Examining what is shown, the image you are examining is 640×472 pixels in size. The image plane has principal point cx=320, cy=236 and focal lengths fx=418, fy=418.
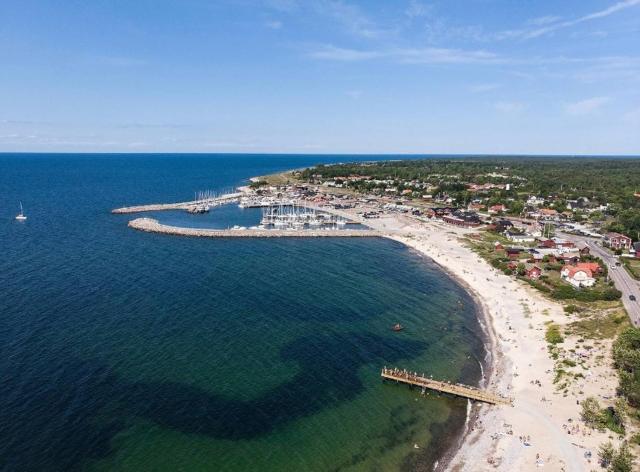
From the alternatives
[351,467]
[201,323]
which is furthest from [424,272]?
[351,467]

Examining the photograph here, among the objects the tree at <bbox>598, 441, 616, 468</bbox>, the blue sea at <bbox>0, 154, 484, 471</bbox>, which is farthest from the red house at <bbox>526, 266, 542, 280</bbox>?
the tree at <bbox>598, 441, 616, 468</bbox>

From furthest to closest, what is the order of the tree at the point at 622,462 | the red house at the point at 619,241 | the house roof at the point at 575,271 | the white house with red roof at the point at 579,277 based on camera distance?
the red house at the point at 619,241, the house roof at the point at 575,271, the white house with red roof at the point at 579,277, the tree at the point at 622,462

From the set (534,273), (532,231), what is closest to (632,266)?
(534,273)

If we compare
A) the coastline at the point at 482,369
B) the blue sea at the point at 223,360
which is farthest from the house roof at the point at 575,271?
the blue sea at the point at 223,360

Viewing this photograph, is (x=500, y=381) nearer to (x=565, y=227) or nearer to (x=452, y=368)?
(x=452, y=368)

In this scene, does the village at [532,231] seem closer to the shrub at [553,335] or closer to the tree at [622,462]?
the shrub at [553,335]

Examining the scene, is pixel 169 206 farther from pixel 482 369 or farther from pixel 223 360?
pixel 482 369
